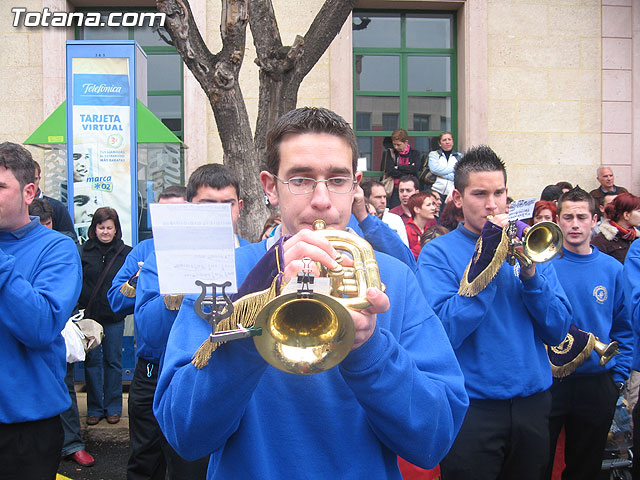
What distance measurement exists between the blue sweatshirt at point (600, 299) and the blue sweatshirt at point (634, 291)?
47 cm

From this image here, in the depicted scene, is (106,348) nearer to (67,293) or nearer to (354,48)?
(67,293)

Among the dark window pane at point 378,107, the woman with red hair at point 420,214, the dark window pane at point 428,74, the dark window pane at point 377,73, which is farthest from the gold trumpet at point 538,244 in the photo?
the dark window pane at point 428,74

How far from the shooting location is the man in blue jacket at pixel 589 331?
4012mm

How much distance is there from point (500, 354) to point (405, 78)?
8.17 metres

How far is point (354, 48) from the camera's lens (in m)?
10.2

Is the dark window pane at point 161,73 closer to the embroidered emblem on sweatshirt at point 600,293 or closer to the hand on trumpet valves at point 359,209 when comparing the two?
the hand on trumpet valves at point 359,209

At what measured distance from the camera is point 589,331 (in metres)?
4.18

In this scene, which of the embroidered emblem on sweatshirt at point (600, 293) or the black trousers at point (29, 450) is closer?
the black trousers at point (29, 450)

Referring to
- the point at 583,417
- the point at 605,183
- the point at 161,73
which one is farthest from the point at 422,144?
the point at 583,417

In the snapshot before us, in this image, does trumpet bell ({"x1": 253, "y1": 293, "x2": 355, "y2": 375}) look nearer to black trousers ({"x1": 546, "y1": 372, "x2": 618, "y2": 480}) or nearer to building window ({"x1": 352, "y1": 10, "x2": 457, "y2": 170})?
black trousers ({"x1": 546, "y1": 372, "x2": 618, "y2": 480})

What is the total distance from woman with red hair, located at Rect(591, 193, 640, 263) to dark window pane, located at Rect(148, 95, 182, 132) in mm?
7030

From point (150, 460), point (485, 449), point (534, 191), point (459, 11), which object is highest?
point (459, 11)

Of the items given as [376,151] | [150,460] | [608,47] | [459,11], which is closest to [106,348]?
[150,460]

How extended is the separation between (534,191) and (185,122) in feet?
19.1
